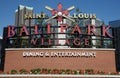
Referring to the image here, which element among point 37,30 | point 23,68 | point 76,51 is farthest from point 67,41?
point 23,68

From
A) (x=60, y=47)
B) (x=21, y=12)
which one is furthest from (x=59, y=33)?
(x=21, y=12)

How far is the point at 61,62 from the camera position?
4644cm

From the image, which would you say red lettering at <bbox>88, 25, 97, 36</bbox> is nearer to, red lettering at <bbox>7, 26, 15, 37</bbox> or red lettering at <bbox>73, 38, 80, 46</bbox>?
red lettering at <bbox>73, 38, 80, 46</bbox>

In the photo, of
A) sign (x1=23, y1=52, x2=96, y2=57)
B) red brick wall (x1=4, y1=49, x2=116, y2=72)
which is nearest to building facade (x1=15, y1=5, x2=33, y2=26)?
red brick wall (x1=4, y1=49, x2=116, y2=72)

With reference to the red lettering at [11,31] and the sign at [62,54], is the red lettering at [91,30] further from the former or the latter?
the red lettering at [11,31]

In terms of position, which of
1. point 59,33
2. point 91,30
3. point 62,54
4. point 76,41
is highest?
point 91,30

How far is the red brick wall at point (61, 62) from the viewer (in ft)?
152

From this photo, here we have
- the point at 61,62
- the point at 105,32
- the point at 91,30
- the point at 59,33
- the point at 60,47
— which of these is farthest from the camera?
the point at 105,32

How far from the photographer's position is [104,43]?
51281 millimetres

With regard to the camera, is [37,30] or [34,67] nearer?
[34,67]

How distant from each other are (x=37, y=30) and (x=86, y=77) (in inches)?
581

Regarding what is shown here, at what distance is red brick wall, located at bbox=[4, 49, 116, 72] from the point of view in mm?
46469

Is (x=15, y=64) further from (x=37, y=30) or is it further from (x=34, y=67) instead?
(x=37, y=30)

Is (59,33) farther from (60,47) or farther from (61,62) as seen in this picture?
(61,62)
